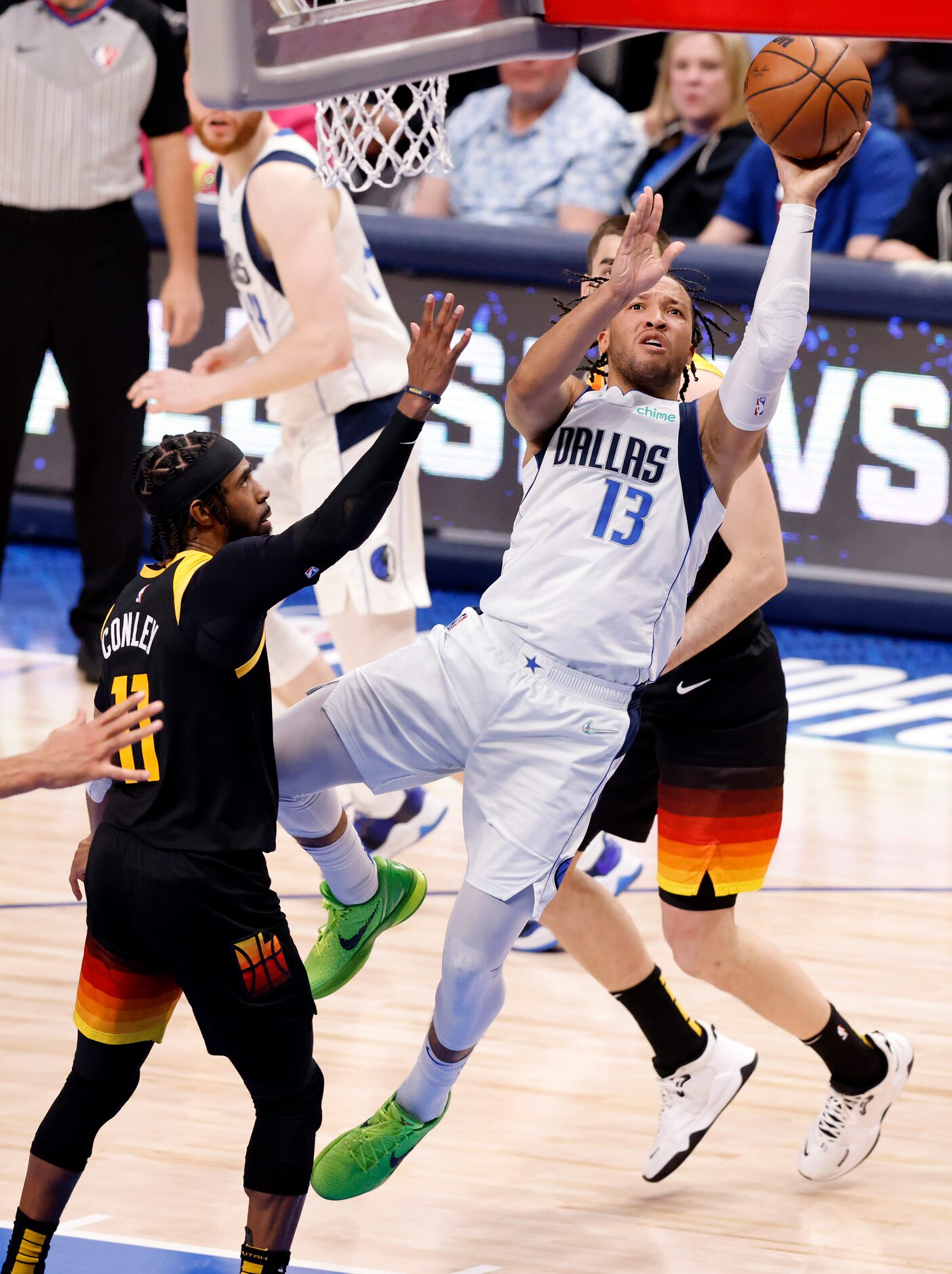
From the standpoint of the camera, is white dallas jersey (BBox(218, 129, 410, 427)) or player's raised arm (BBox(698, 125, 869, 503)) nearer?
player's raised arm (BBox(698, 125, 869, 503))

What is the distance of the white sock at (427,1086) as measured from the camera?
379cm

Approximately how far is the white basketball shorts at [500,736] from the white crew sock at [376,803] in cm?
228

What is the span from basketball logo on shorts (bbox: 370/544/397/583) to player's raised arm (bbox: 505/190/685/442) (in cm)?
215

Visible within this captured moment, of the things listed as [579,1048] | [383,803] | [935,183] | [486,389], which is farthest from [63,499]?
[579,1048]

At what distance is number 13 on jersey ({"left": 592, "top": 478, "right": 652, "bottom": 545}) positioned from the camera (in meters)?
3.71

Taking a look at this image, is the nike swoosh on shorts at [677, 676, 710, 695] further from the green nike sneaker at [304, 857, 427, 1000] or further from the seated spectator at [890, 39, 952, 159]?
the seated spectator at [890, 39, 952, 159]

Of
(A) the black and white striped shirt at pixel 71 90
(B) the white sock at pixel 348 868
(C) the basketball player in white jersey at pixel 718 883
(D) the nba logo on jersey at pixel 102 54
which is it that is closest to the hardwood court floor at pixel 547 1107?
(C) the basketball player in white jersey at pixel 718 883

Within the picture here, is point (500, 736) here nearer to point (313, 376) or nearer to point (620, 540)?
point (620, 540)

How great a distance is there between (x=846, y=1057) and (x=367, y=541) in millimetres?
2280

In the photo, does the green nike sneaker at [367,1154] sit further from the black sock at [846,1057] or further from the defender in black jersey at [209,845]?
the black sock at [846,1057]

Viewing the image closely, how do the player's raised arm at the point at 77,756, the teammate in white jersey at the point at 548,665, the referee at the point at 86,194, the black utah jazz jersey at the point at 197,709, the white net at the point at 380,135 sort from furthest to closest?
the referee at the point at 86,194, the white net at the point at 380,135, the teammate in white jersey at the point at 548,665, the black utah jazz jersey at the point at 197,709, the player's raised arm at the point at 77,756

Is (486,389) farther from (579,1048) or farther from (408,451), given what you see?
(408,451)

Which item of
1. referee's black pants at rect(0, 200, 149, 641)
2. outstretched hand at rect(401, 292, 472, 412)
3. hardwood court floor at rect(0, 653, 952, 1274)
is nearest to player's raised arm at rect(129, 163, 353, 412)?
hardwood court floor at rect(0, 653, 952, 1274)

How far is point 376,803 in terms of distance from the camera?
6148mm
